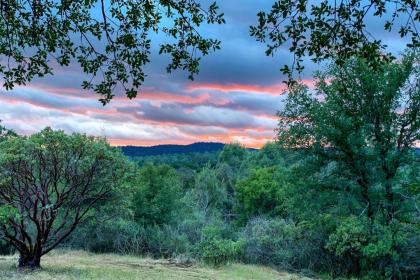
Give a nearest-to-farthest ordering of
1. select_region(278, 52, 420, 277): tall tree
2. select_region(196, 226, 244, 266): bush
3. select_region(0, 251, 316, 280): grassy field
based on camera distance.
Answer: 1. select_region(0, 251, 316, 280): grassy field
2. select_region(278, 52, 420, 277): tall tree
3. select_region(196, 226, 244, 266): bush

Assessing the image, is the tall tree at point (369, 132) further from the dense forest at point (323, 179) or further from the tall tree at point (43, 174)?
the tall tree at point (43, 174)

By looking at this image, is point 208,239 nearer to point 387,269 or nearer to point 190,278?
point 190,278

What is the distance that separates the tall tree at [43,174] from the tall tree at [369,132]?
28.2 ft

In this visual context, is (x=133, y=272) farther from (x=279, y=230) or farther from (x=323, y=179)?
(x=279, y=230)

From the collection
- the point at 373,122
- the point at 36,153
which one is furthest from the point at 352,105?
the point at 36,153

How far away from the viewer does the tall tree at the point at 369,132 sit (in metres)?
18.9

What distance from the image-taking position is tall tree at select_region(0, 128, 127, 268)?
16.4 metres

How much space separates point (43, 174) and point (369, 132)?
14.2m

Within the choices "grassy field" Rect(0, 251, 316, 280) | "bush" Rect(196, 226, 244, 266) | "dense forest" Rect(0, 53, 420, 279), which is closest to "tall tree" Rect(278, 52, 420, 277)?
"dense forest" Rect(0, 53, 420, 279)

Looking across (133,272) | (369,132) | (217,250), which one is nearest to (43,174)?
(133,272)

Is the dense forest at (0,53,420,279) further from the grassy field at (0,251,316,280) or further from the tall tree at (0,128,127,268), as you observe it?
the grassy field at (0,251,316,280)

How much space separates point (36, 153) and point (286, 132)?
36.3ft

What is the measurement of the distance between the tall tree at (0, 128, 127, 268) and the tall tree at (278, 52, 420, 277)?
8.60 m

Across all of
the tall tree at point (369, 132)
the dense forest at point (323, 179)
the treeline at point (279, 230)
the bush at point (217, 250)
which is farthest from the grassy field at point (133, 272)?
the tall tree at point (369, 132)
